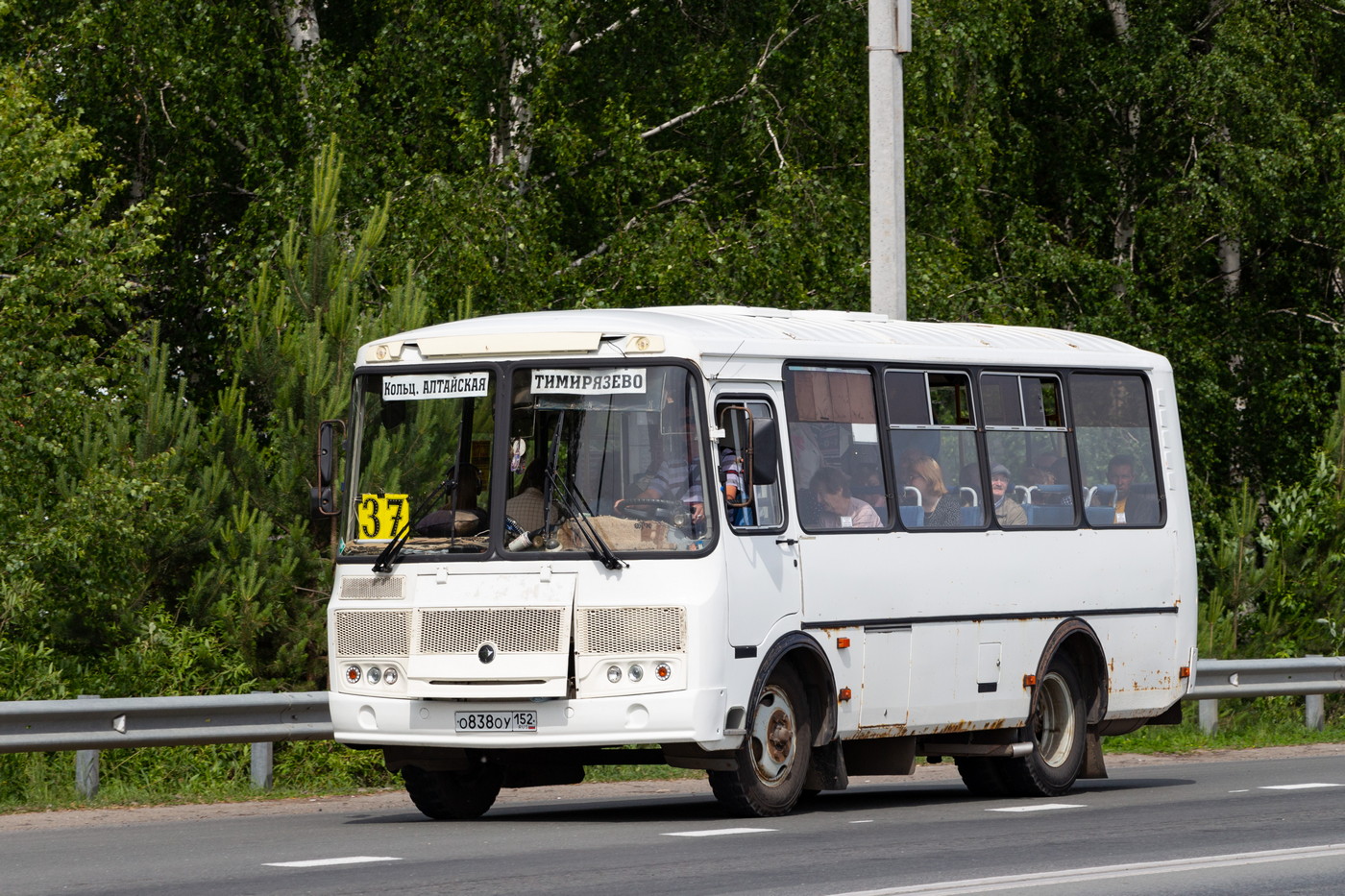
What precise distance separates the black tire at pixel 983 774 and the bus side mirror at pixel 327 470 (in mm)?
4723

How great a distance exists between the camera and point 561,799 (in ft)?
50.0

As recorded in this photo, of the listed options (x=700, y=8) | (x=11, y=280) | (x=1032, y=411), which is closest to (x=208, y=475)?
(x=11, y=280)

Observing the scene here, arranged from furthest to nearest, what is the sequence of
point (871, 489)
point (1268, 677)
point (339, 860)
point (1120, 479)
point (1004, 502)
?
point (1268, 677) → point (1120, 479) → point (1004, 502) → point (871, 489) → point (339, 860)

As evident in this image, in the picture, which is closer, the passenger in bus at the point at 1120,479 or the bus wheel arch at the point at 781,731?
the bus wheel arch at the point at 781,731

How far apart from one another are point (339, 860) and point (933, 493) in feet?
16.5

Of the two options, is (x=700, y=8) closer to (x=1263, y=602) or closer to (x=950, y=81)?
(x=950, y=81)

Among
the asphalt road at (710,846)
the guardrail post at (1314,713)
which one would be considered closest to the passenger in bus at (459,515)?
the asphalt road at (710,846)

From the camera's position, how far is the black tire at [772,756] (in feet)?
41.2

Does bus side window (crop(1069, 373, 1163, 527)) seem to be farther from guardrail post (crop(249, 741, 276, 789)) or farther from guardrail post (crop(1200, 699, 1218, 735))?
guardrail post (crop(249, 741, 276, 789))

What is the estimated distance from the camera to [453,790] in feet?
43.5

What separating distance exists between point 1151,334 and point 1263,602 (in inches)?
297

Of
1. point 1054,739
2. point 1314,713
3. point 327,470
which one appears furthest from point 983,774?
point 1314,713

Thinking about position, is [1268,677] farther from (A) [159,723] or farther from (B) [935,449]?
(A) [159,723]

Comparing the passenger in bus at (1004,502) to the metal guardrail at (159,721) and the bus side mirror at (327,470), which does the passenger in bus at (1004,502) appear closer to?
the bus side mirror at (327,470)
